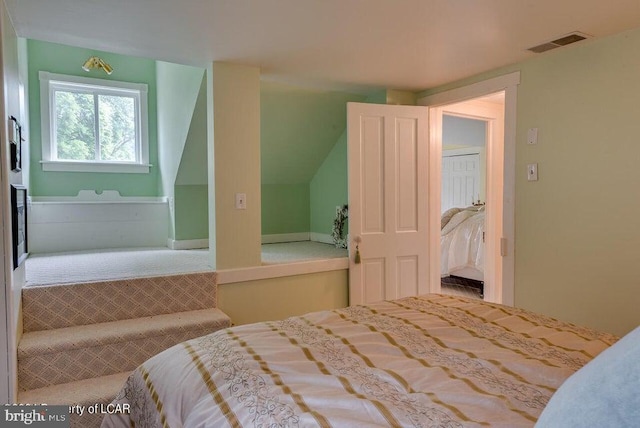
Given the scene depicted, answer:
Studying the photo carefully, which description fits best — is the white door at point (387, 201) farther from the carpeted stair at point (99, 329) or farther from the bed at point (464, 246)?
the bed at point (464, 246)

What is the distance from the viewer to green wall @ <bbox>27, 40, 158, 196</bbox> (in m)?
4.19

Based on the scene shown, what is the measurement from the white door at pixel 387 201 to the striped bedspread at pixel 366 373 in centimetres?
166

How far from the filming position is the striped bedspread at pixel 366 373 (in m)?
0.95

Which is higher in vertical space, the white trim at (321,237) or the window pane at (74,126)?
the window pane at (74,126)

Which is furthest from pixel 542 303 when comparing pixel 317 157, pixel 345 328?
pixel 317 157

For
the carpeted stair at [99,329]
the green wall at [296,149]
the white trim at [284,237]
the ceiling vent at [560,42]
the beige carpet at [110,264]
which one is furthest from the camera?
the white trim at [284,237]

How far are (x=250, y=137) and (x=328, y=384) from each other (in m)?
2.24

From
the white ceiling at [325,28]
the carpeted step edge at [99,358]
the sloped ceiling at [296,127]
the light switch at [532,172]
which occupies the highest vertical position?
the white ceiling at [325,28]

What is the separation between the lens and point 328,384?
1.09 metres

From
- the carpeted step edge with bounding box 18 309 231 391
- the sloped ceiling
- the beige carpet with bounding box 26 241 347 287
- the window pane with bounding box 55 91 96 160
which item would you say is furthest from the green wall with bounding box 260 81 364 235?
the carpeted step edge with bounding box 18 309 231 391

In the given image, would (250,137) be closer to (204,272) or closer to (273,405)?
(204,272)

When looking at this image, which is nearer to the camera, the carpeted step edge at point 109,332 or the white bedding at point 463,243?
the carpeted step edge at point 109,332

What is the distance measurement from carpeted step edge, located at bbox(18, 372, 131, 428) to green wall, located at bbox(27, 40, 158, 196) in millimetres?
2725

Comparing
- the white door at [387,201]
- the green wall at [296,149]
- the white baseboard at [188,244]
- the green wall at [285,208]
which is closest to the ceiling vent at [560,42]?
the white door at [387,201]
